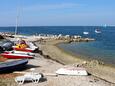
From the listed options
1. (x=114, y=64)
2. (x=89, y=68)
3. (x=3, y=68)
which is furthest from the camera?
(x=114, y=64)

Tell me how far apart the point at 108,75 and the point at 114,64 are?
29.2 ft

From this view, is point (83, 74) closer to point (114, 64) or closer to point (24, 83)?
point (24, 83)

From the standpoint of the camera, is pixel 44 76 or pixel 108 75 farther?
pixel 108 75

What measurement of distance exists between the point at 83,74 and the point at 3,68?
7.20 meters

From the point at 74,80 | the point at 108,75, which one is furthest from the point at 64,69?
the point at 108,75

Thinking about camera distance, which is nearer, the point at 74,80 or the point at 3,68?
the point at 74,80

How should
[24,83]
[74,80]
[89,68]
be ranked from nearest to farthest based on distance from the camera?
[24,83]
[74,80]
[89,68]

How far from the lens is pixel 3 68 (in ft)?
96.0

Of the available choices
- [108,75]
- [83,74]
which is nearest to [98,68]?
[108,75]

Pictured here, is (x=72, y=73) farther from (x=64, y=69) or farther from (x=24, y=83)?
(x=24, y=83)

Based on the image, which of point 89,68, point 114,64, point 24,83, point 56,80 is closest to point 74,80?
point 56,80

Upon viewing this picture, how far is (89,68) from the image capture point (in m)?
36.2

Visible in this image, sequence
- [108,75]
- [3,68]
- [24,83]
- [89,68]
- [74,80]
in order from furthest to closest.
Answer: [89,68] < [108,75] < [3,68] < [74,80] < [24,83]

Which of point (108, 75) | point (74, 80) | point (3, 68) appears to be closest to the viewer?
point (74, 80)
